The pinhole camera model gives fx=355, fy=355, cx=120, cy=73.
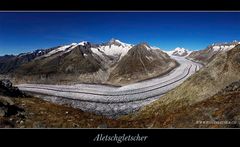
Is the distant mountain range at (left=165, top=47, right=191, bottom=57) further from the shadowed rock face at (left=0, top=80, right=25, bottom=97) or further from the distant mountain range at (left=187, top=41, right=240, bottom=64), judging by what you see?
the shadowed rock face at (left=0, top=80, right=25, bottom=97)

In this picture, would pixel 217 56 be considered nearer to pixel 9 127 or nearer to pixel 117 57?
pixel 117 57

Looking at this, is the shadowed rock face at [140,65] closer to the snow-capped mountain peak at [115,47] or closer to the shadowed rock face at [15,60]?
the snow-capped mountain peak at [115,47]

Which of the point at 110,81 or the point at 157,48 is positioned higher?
the point at 157,48

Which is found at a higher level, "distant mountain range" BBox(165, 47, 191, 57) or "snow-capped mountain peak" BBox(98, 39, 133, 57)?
"snow-capped mountain peak" BBox(98, 39, 133, 57)

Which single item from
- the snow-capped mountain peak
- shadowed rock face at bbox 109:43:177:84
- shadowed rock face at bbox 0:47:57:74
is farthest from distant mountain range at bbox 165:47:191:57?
shadowed rock face at bbox 0:47:57:74

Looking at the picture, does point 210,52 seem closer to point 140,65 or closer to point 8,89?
point 140,65

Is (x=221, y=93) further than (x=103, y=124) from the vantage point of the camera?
Yes
